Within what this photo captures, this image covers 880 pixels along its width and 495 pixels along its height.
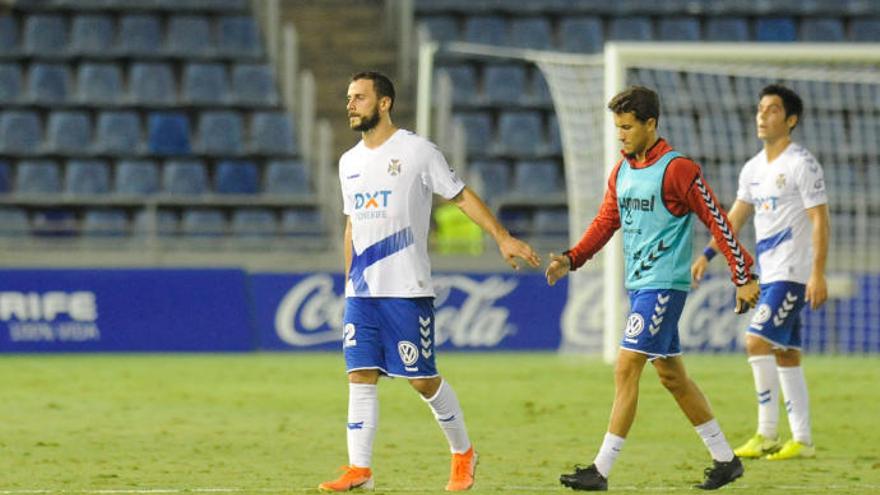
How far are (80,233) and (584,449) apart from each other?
12.9 metres

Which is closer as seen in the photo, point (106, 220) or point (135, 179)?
point (106, 220)

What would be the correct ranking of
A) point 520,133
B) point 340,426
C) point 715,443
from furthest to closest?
point 520,133 → point 340,426 → point 715,443

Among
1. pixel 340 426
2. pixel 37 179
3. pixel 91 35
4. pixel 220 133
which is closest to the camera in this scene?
pixel 340 426

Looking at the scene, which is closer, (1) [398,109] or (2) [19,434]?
(2) [19,434]

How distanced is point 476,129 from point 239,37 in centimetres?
369

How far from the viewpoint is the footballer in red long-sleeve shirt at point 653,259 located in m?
8.15

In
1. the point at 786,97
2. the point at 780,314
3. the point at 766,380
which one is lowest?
the point at 766,380

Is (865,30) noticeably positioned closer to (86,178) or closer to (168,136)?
(168,136)

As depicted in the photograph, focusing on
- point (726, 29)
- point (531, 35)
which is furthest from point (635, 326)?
point (726, 29)

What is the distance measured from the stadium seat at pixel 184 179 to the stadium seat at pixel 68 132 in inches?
49.5

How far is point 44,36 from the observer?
81.1 ft

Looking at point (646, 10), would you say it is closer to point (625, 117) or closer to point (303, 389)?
point (303, 389)

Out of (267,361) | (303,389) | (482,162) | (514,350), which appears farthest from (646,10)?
(303,389)

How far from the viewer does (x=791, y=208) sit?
34.1 feet
